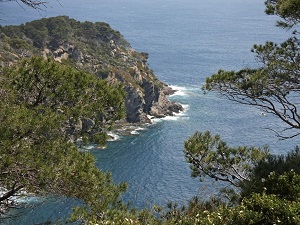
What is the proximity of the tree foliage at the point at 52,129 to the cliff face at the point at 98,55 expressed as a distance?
50.2m

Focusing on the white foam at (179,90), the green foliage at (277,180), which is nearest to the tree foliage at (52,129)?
the green foliage at (277,180)

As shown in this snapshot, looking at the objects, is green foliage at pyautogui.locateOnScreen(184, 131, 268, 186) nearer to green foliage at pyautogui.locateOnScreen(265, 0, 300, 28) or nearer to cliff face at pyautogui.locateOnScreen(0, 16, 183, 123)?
green foliage at pyautogui.locateOnScreen(265, 0, 300, 28)

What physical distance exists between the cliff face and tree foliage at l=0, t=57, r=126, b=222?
165 ft

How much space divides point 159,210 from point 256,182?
2.13 m

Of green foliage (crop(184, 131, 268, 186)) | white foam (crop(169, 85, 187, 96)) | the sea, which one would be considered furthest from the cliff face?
green foliage (crop(184, 131, 268, 186))

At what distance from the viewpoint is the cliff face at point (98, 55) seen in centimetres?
6369

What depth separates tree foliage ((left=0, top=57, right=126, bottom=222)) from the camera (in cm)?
839

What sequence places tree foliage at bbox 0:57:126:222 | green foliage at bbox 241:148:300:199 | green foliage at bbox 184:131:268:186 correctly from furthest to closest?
green foliage at bbox 184:131:268:186
tree foliage at bbox 0:57:126:222
green foliage at bbox 241:148:300:199

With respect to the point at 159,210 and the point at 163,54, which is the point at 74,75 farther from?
the point at 163,54

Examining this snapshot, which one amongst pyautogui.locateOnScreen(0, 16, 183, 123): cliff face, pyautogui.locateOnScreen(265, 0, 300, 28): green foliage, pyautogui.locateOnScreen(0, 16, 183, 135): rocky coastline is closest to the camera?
pyautogui.locateOnScreen(265, 0, 300, 28): green foliage

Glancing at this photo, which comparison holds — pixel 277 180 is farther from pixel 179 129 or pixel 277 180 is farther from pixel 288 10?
pixel 179 129

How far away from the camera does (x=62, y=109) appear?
980 cm

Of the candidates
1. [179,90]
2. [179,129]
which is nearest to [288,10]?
[179,129]

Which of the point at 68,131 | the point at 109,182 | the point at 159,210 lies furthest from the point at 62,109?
the point at 159,210
